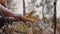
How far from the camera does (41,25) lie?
0.68 meters

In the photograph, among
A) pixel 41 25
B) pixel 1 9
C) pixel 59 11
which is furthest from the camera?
pixel 59 11

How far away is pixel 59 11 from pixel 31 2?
0.17m

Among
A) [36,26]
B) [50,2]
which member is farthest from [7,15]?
[50,2]

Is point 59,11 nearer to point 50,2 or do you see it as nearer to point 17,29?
Answer: point 50,2

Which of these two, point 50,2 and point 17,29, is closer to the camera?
point 17,29

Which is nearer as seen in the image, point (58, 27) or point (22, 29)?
point (22, 29)

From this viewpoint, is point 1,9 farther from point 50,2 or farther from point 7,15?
point 50,2

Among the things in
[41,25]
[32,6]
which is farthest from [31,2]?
[41,25]

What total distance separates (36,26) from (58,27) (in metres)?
0.15

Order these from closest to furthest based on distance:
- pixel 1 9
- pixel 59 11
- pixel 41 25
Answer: pixel 1 9 → pixel 41 25 → pixel 59 11

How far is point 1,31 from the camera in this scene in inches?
24.1

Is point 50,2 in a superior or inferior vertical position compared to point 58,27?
superior

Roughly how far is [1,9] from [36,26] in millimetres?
181

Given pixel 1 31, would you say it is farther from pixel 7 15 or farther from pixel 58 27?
pixel 58 27
